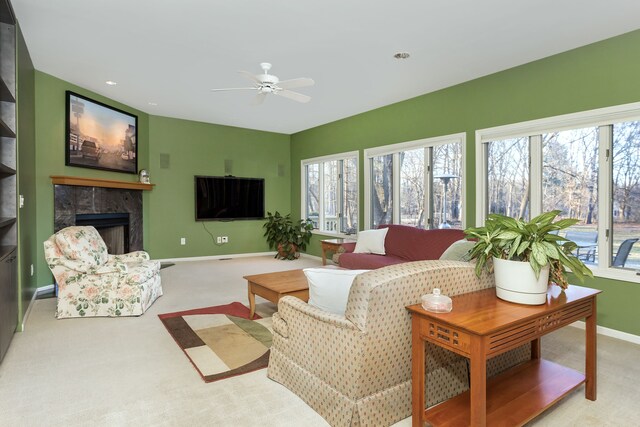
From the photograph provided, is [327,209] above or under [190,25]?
under

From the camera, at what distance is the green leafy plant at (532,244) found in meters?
1.86

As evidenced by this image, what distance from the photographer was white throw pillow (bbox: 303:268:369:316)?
6.98 ft

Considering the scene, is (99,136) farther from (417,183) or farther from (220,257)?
(417,183)

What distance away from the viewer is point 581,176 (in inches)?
148

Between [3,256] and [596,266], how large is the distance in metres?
5.17

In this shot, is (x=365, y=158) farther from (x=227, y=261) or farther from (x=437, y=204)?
(x=227, y=261)

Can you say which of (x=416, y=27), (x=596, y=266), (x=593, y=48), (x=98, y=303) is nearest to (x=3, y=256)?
(x=98, y=303)

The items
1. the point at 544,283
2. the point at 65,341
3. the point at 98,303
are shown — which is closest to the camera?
the point at 544,283

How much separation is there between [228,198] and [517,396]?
21.5ft

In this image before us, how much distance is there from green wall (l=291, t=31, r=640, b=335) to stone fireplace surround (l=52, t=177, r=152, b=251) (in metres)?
4.22

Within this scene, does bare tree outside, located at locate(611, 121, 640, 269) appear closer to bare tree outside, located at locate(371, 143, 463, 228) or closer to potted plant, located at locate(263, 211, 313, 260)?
bare tree outside, located at locate(371, 143, 463, 228)

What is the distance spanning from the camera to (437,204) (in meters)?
5.25

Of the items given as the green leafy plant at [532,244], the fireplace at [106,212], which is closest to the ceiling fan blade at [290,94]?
the green leafy plant at [532,244]

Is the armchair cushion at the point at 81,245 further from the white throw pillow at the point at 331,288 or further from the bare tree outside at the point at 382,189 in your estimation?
the bare tree outside at the point at 382,189
